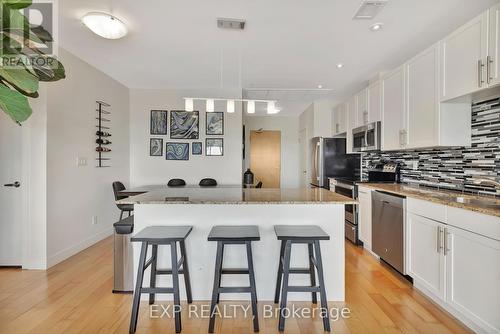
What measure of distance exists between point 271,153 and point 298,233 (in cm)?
550

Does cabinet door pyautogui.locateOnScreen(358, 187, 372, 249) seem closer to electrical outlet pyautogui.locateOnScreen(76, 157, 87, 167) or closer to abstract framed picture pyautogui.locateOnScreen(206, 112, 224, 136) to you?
abstract framed picture pyautogui.locateOnScreen(206, 112, 224, 136)

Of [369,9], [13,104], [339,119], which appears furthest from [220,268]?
[339,119]

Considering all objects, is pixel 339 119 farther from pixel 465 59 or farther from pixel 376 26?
pixel 465 59

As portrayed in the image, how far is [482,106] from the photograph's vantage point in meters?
2.22

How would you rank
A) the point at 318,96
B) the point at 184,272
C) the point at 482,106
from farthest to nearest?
the point at 318,96, the point at 482,106, the point at 184,272

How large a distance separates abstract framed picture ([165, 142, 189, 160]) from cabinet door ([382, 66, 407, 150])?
3267mm

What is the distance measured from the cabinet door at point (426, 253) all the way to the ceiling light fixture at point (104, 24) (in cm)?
330

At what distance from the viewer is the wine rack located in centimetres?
364

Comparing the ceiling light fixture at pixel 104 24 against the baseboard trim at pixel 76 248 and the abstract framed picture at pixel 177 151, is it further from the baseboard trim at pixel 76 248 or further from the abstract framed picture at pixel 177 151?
the baseboard trim at pixel 76 248

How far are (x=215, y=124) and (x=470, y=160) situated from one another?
3.63 metres

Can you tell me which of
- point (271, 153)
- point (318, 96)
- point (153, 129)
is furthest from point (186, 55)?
point (271, 153)

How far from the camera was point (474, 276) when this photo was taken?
65.2 inches

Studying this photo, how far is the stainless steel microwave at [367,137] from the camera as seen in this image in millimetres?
3354

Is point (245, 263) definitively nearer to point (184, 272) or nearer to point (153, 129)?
point (184, 272)
